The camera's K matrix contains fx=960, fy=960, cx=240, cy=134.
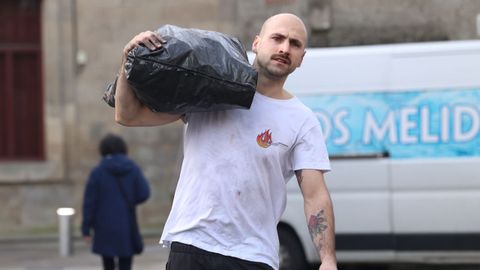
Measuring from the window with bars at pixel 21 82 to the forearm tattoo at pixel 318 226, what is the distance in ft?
40.4

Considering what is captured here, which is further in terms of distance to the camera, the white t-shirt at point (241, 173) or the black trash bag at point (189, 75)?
the white t-shirt at point (241, 173)

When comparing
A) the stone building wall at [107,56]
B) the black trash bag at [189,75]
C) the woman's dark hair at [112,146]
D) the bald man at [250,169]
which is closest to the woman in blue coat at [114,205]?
the woman's dark hair at [112,146]

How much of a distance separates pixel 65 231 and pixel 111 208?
12.2 feet

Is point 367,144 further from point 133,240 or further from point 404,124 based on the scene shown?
point 133,240

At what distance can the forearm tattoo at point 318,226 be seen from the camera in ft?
12.0

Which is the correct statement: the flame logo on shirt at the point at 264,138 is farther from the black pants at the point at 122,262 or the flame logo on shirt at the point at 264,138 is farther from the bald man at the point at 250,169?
the black pants at the point at 122,262

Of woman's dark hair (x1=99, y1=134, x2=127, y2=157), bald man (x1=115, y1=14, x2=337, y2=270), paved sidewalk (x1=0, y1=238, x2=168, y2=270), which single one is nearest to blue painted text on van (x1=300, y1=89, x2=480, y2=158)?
woman's dark hair (x1=99, y1=134, x2=127, y2=157)

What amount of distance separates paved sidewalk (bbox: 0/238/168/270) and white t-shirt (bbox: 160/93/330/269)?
23.0ft

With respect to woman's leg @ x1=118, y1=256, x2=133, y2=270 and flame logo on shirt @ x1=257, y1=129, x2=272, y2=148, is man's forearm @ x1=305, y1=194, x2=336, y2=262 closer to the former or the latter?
flame logo on shirt @ x1=257, y1=129, x2=272, y2=148

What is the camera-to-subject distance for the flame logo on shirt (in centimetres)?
361

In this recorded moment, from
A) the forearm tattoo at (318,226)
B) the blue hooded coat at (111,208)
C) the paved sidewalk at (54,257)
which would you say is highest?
the forearm tattoo at (318,226)

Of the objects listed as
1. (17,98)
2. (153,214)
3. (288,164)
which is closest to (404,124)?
(288,164)

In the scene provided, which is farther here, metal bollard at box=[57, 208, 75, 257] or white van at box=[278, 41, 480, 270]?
metal bollard at box=[57, 208, 75, 257]

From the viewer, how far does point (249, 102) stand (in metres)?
3.55
